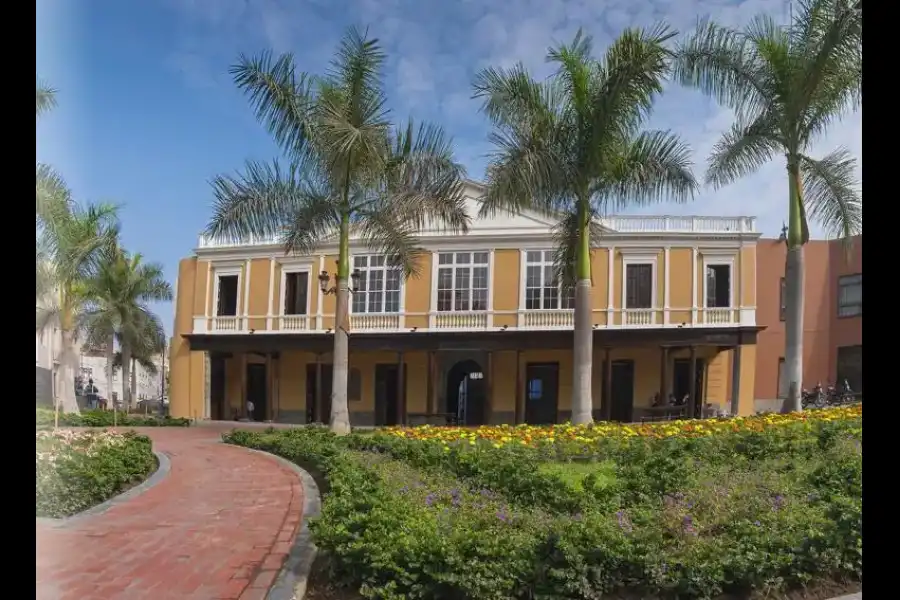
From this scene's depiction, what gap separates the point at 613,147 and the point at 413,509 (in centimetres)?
307

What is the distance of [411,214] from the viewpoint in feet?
19.3

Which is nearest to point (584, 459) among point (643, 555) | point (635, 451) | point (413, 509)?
point (635, 451)

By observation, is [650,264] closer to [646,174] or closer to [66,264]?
[646,174]

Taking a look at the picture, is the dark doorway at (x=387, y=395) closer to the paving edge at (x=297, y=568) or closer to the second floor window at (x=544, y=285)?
the second floor window at (x=544, y=285)

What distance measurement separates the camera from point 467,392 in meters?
5.20

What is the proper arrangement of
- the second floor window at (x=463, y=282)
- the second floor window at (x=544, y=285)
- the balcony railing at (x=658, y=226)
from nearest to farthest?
the balcony railing at (x=658, y=226), the second floor window at (x=463, y=282), the second floor window at (x=544, y=285)

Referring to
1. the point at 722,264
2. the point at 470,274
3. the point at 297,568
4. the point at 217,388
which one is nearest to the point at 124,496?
the point at 217,388

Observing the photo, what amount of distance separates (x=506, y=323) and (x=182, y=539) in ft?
8.10

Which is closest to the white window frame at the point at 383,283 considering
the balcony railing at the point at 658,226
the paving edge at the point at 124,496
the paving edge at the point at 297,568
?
the balcony railing at the point at 658,226

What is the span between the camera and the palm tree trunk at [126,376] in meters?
3.59

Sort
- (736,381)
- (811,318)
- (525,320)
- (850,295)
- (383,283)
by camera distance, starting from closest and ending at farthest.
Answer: (850,295), (811,318), (736,381), (525,320), (383,283)

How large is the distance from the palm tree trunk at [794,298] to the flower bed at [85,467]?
344cm
